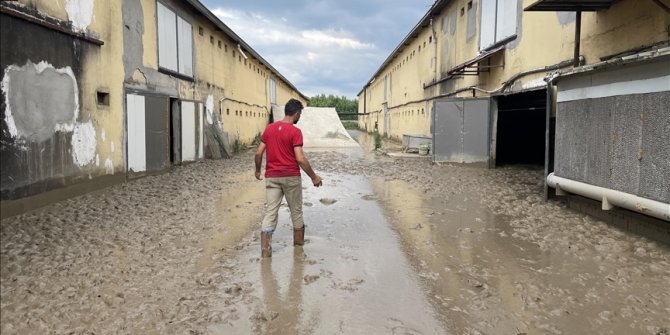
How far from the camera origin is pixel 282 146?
208 inches

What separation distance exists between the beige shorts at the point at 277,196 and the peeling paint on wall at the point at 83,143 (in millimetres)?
4630

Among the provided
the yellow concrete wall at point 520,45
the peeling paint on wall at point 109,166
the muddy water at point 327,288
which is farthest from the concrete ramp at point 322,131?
the muddy water at point 327,288

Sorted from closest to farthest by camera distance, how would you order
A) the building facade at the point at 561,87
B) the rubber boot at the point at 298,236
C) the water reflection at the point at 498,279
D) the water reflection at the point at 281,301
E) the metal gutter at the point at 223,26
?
1. the water reflection at the point at 281,301
2. the water reflection at the point at 498,279
3. the rubber boot at the point at 298,236
4. the building facade at the point at 561,87
5. the metal gutter at the point at 223,26

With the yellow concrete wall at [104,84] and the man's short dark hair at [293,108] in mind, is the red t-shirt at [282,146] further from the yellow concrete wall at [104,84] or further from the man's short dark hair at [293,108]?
the yellow concrete wall at [104,84]

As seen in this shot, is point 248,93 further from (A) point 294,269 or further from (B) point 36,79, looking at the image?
(A) point 294,269

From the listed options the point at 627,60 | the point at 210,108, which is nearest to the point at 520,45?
the point at 627,60

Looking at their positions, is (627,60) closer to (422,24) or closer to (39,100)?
(39,100)

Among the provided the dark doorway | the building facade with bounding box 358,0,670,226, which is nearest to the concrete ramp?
the building facade with bounding box 358,0,670,226

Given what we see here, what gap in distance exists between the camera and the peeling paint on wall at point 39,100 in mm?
6543

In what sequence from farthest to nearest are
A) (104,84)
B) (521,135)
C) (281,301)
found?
(521,135) → (104,84) → (281,301)

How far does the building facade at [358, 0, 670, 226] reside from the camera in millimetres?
5832

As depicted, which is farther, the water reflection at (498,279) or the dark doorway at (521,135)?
the dark doorway at (521,135)

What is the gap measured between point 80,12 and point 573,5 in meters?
8.29

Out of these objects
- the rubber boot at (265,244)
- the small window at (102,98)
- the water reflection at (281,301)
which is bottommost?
the water reflection at (281,301)
